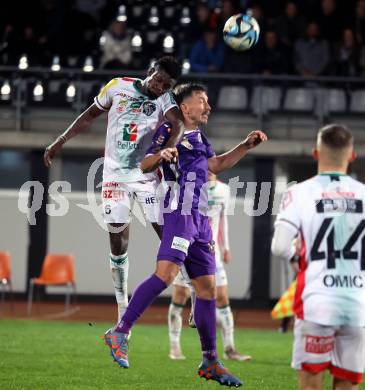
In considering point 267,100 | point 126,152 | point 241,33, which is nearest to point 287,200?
point 126,152

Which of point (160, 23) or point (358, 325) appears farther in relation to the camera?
point (160, 23)

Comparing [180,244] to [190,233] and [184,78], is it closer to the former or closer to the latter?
[190,233]

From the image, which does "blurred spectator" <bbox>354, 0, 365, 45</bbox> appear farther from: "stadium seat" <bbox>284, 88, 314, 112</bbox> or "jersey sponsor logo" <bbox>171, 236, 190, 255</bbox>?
"jersey sponsor logo" <bbox>171, 236, 190, 255</bbox>

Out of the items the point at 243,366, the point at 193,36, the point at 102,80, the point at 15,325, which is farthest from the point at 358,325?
the point at 193,36

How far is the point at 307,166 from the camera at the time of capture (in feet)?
71.9

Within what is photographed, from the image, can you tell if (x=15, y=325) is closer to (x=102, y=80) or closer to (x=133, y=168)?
(x=102, y=80)

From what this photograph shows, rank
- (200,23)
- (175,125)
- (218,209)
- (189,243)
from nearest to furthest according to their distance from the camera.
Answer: (189,243), (175,125), (218,209), (200,23)

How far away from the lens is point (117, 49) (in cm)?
1894

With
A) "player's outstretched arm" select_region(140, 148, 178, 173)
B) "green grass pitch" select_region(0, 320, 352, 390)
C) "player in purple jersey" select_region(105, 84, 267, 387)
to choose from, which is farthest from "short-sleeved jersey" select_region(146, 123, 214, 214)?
"green grass pitch" select_region(0, 320, 352, 390)

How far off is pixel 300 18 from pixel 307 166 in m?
3.87

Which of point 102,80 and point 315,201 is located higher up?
point 102,80

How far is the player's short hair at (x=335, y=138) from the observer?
18.8 feet

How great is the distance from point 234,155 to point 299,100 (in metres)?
10.5

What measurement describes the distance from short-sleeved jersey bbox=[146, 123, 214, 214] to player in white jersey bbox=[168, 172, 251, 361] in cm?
329
